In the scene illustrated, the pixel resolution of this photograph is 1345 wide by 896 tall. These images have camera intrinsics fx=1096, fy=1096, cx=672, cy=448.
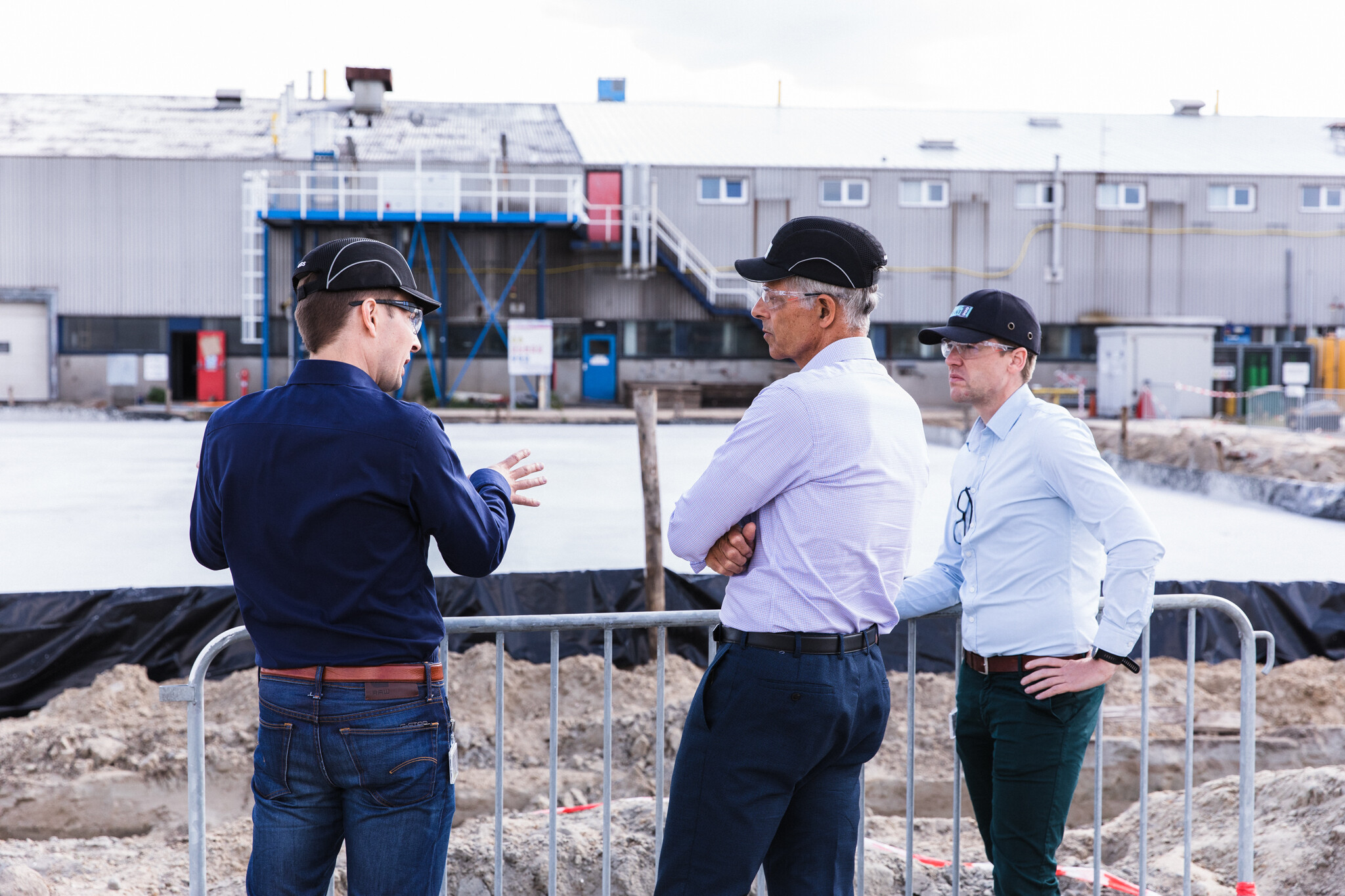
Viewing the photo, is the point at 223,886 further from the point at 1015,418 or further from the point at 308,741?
the point at 1015,418

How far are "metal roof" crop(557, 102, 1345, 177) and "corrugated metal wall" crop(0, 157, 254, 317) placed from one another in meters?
9.88

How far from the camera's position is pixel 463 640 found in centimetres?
811

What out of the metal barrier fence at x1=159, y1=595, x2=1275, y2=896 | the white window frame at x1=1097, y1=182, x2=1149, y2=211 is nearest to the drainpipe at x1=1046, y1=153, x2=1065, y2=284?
the white window frame at x1=1097, y1=182, x2=1149, y2=211

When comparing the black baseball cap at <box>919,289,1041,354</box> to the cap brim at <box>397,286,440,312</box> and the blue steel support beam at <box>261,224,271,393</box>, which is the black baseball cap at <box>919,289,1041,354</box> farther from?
the blue steel support beam at <box>261,224,271,393</box>

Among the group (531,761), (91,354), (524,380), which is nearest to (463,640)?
(531,761)

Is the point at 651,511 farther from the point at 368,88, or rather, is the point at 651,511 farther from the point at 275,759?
the point at 368,88

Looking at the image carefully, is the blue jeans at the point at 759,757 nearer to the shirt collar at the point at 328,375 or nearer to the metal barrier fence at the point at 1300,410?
the shirt collar at the point at 328,375

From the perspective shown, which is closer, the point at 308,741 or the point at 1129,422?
the point at 308,741

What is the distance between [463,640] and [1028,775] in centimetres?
591

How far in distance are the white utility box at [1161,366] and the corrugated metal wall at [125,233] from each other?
21989 mm

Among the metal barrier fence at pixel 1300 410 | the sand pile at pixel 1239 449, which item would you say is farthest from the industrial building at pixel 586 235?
the sand pile at pixel 1239 449

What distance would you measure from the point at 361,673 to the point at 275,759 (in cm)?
26

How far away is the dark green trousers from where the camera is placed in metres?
2.75

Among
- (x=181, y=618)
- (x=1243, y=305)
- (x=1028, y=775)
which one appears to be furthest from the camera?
(x=1243, y=305)
